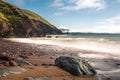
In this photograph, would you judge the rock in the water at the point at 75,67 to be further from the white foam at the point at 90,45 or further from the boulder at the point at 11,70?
the white foam at the point at 90,45

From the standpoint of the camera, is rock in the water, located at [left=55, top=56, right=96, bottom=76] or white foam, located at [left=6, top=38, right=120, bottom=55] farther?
white foam, located at [left=6, top=38, right=120, bottom=55]

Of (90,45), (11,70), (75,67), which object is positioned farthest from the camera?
(90,45)

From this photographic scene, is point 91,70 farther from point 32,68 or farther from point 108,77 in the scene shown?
point 32,68

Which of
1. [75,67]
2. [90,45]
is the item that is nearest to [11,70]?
[75,67]

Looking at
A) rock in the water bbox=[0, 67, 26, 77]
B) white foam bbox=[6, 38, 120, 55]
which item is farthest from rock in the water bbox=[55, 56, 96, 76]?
white foam bbox=[6, 38, 120, 55]

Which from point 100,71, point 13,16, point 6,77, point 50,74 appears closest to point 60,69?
point 50,74

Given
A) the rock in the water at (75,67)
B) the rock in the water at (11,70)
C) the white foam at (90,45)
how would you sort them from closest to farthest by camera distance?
the rock in the water at (11,70), the rock in the water at (75,67), the white foam at (90,45)

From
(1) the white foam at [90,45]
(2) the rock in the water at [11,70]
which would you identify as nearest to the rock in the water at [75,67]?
(2) the rock in the water at [11,70]

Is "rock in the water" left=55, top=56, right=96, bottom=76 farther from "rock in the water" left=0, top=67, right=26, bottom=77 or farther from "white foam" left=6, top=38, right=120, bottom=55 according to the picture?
"white foam" left=6, top=38, right=120, bottom=55

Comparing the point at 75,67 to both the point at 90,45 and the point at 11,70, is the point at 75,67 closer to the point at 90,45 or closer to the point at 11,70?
the point at 11,70

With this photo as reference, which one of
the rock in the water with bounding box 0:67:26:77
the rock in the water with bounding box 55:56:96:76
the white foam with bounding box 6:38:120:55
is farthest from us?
the white foam with bounding box 6:38:120:55

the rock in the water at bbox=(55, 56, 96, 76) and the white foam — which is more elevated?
the rock in the water at bbox=(55, 56, 96, 76)

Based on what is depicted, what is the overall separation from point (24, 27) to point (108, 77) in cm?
7573

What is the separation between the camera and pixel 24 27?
87875mm
